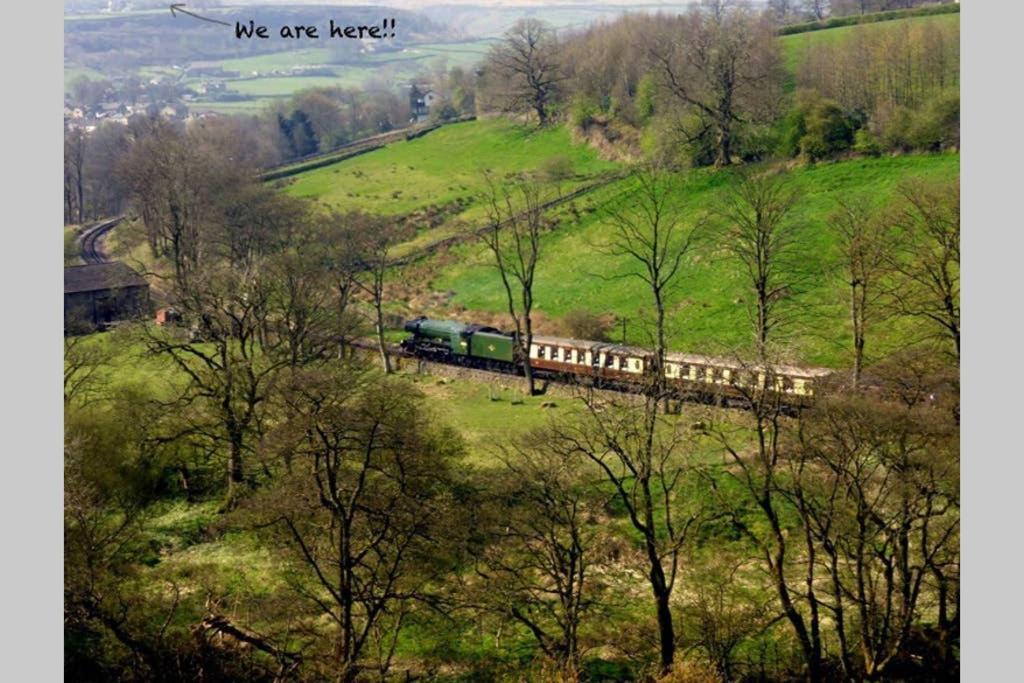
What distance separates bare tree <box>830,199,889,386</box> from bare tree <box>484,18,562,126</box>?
48544mm

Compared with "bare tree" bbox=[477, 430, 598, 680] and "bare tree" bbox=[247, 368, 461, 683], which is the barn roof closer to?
"bare tree" bbox=[247, 368, 461, 683]

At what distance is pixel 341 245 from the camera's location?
185ft

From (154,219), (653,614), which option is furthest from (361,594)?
(154,219)

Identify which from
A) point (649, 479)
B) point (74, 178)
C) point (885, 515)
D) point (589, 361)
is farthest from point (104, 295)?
point (885, 515)

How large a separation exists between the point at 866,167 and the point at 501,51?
1776 inches

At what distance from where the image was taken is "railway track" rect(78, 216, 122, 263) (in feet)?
268

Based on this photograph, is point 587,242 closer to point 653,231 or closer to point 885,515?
point 653,231

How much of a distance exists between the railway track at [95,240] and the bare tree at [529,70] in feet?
128

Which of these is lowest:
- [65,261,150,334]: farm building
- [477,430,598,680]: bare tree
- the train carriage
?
[477,430,598,680]: bare tree

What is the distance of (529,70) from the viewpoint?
288 ft

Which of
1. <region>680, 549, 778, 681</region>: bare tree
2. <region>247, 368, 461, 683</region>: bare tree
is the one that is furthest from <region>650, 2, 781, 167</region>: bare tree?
<region>247, 368, 461, 683</region>: bare tree

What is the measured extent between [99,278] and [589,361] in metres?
37.1

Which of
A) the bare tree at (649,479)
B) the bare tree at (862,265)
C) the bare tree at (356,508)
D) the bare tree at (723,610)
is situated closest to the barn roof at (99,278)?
the bare tree at (649,479)

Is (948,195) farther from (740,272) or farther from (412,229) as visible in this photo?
(412,229)
